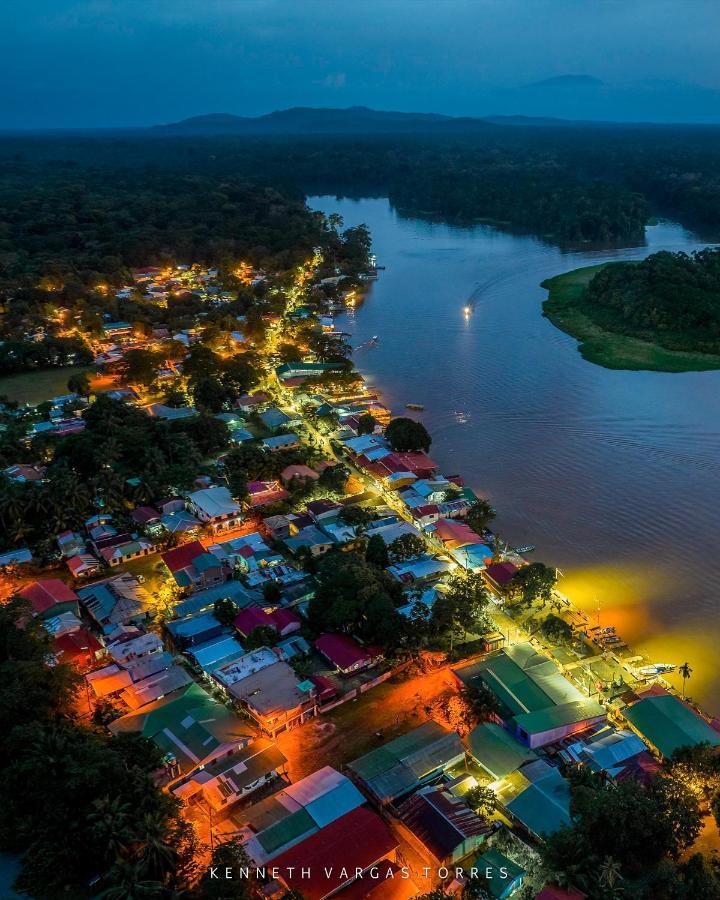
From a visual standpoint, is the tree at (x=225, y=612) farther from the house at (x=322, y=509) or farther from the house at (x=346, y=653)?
the house at (x=322, y=509)

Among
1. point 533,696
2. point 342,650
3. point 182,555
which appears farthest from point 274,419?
point 533,696

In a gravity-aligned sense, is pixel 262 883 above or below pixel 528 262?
below

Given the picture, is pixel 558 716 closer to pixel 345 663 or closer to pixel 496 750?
pixel 496 750

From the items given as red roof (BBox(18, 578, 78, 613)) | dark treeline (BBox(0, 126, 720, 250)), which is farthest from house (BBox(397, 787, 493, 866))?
dark treeline (BBox(0, 126, 720, 250))

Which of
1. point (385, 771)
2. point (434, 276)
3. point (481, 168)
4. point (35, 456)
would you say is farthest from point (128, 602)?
point (481, 168)

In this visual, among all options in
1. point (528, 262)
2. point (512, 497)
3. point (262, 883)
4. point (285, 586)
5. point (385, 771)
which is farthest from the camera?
point (528, 262)

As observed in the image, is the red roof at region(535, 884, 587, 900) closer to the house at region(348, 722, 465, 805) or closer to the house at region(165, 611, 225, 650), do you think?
the house at region(348, 722, 465, 805)

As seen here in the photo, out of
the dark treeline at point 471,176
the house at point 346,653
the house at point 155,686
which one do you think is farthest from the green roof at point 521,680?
the dark treeline at point 471,176

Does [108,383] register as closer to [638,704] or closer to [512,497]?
[512,497]
